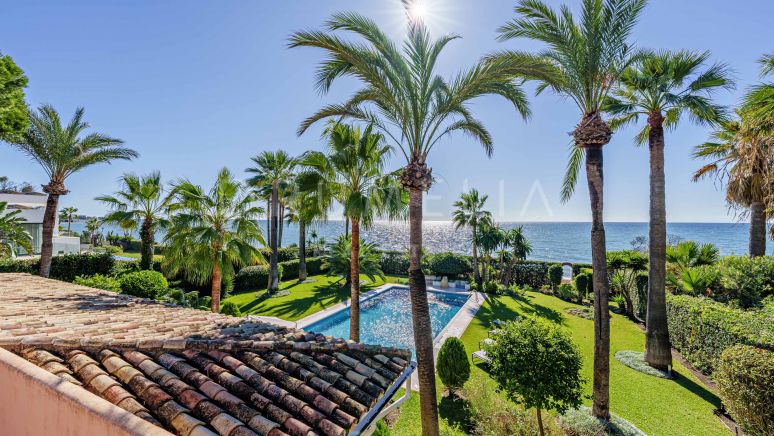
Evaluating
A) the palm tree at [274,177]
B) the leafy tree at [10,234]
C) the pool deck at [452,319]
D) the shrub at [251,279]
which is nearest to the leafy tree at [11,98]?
the leafy tree at [10,234]

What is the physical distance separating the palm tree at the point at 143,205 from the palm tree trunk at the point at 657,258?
21.3 meters

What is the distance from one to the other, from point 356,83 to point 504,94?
3.57 metres

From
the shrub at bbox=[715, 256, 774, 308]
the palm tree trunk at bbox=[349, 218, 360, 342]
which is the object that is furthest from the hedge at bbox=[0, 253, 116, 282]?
the shrub at bbox=[715, 256, 774, 308]

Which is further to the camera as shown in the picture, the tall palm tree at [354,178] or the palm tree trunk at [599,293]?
the tall palm tree at [354,178]

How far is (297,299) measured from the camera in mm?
18703

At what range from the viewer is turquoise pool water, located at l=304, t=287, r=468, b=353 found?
46.9ft

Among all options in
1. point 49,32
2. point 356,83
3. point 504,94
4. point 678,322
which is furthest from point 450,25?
point 678,322

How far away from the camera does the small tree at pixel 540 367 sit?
570cm

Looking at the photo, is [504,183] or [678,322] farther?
[504,183]

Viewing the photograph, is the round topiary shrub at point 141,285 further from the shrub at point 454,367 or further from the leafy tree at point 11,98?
the shrub at point 454,367

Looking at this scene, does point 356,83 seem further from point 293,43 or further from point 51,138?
point 51,138

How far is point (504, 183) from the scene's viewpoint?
3134cm

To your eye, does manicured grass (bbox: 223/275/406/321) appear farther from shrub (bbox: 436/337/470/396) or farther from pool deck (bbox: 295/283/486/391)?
shrub (bbox: 436/337/470/396)

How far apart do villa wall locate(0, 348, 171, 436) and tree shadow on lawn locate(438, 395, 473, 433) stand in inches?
267
